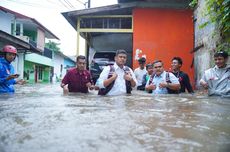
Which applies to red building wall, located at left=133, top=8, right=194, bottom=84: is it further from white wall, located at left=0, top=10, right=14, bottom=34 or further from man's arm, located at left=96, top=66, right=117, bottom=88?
white wall, located at left=0, top=10, right=14, bottom=34

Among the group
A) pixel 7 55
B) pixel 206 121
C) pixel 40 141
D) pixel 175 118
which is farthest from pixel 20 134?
pixel 7 55

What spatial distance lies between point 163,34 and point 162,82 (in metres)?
6.84

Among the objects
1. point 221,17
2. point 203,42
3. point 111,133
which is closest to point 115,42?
point 203,42

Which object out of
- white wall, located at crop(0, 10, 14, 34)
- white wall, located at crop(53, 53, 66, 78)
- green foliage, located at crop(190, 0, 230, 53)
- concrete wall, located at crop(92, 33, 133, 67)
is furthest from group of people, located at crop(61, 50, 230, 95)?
white wall, located at crop(53, 53, 66, 78)

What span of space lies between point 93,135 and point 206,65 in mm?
7108

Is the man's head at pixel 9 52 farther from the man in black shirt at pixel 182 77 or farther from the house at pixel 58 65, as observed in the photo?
the house at pixel 58 65

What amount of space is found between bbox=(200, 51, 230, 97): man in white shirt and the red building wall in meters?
6.46

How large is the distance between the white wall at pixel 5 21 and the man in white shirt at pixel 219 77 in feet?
54.6

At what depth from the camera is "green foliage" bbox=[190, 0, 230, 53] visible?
5170mm

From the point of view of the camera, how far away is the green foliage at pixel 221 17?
5.17 metres

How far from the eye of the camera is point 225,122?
8.13ft

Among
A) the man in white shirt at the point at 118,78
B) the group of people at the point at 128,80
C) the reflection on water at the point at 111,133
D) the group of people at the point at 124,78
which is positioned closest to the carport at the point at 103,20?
the group of people at the point at 128,80

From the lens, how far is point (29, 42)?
22.6m

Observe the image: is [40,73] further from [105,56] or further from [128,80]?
[128,80]
